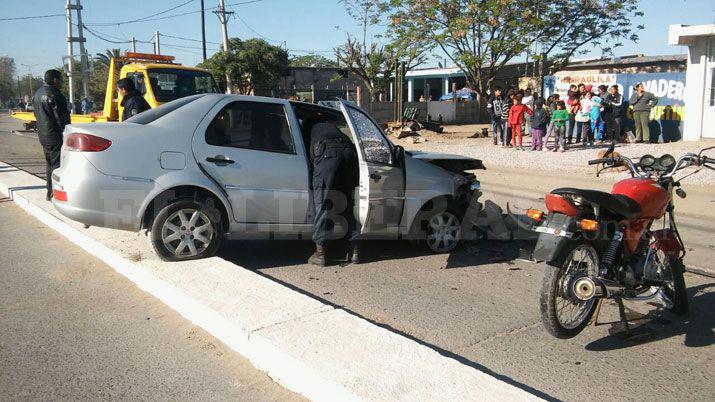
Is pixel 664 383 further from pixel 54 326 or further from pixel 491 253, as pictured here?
pixel 54 326

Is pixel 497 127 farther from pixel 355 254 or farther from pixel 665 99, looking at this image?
pixel 355 254

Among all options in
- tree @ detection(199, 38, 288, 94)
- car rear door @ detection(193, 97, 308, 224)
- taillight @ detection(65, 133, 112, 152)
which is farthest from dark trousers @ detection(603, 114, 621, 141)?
tree @ detection(199, 38, 288, 94)

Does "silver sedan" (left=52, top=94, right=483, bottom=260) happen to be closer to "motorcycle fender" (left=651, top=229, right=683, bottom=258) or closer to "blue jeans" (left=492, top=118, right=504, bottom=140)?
"motorcycle fender" (left=651, top=229, right=683, bottom=258)

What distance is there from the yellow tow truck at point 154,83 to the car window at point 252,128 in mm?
7150

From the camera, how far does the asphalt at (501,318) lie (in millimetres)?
3602

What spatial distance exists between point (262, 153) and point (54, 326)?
2361 millimetres

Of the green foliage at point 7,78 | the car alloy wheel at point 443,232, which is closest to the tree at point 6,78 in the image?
the green foliage at point 7,78

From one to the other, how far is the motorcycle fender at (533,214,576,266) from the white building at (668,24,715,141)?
15.9m

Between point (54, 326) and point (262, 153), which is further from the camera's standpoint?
point (262, 153)

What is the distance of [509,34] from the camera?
2481 centimetres

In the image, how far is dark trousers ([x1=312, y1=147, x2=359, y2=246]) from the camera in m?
5.67

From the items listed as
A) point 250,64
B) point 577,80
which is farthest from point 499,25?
point 250,64

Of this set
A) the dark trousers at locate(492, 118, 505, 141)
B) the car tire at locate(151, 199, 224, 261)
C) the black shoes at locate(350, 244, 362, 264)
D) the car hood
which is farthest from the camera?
the dark trousers at locate(492, 118, 505, 141)

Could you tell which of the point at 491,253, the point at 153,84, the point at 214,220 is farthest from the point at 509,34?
the point at 214,220
